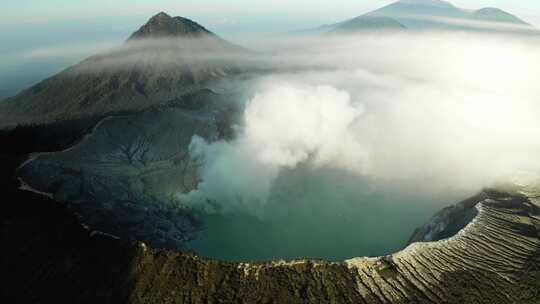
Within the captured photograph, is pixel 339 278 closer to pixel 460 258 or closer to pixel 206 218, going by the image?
pixel 460 258

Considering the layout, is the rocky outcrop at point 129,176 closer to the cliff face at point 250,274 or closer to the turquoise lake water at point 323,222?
the turquoise lake water at point 323,222

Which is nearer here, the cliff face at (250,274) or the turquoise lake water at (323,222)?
the cliff face at (250,274)

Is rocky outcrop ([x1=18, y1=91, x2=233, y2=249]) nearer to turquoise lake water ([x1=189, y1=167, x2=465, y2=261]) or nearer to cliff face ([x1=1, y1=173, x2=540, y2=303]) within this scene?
turquoise lake water ([x1=189, y1=167, x2=465, y2=261])

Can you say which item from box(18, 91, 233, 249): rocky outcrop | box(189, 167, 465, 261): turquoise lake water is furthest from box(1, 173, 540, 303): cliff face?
box(189, 167, 465, 261): turquoise lake water

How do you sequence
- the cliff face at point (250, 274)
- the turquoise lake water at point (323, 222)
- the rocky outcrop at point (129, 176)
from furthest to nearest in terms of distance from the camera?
the turquoise lake water at point (323, 222), the rocky outcrop at point (129, 176), the cliff face at point (250, 274)

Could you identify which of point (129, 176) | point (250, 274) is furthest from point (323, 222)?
point (129, 176)

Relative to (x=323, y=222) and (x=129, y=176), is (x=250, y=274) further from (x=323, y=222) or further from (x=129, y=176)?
(x=129, y=176)

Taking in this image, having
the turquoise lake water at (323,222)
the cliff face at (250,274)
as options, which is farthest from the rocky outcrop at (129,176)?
the cliff face at (250,274)

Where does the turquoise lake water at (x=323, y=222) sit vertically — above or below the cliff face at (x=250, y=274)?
below

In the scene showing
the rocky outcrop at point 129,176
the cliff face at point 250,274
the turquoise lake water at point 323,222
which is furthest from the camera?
the turquoise lake water at point 323,222
